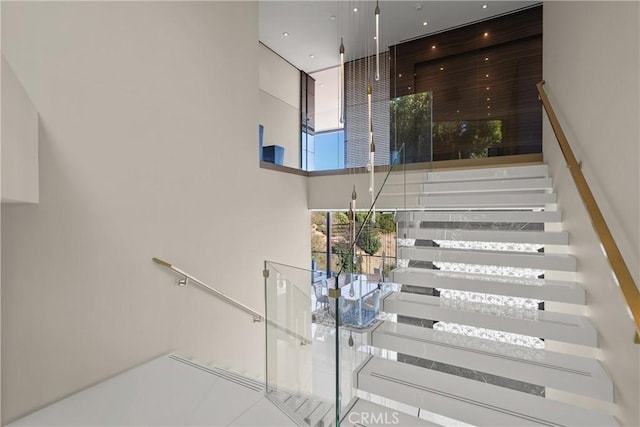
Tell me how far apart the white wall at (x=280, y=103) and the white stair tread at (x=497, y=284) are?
447 cm

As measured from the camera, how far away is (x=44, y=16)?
2289 mm

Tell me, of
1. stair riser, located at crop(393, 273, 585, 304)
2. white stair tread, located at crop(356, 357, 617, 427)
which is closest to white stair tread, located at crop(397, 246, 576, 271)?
stair riser, located at crop(393, 273, 585, 304)

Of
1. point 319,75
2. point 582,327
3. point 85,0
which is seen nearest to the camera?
point 582,327

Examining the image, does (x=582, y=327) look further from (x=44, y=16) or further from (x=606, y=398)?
(x=44, y=16)

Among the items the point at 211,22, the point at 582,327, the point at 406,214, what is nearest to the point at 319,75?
the point at 211,22

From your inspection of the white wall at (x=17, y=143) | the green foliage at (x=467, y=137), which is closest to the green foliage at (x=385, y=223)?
the white wall at (x=17, y=143)

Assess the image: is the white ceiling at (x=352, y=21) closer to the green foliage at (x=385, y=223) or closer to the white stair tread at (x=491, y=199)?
the white stair tread at (x=491, y=199)

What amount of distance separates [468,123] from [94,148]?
621cm

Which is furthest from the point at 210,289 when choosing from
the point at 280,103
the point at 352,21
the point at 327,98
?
the point at 327,98

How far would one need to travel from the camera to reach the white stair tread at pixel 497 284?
2.42 m

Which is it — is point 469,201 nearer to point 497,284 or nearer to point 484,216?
point 484,216

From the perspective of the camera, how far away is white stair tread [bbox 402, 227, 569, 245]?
2.92 m

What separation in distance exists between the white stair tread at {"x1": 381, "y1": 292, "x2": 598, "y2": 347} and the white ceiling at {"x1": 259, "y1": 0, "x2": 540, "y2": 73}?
5204mm

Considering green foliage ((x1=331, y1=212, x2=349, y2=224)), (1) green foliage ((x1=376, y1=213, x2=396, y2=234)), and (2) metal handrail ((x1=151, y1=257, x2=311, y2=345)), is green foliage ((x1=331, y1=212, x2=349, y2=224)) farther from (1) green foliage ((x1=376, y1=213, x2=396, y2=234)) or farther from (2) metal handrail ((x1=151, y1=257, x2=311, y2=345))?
(2) metal handrail ((x1=151, y1=257, x2=311, y2=345))
